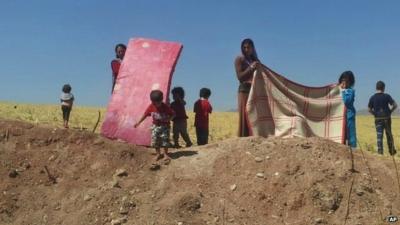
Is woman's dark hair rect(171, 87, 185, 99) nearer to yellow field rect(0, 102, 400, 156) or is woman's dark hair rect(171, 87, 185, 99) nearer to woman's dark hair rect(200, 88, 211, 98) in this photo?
woman's dark hair rect(200, 88, 211, 98)

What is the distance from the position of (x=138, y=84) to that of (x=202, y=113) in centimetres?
138

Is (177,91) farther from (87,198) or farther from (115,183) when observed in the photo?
(87,198)

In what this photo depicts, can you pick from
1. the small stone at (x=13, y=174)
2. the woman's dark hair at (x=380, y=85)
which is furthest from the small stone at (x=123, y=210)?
the woman's dark hair at (x=380, y=85)

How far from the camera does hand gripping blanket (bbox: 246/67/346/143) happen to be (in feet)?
28.7

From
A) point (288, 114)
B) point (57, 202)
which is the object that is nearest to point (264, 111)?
point (288, 114)

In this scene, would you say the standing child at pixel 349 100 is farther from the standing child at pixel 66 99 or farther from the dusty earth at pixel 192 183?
the standing child at pixel 66 99

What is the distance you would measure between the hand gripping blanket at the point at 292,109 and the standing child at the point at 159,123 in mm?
1580

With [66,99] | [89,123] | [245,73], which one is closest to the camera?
[245,73]

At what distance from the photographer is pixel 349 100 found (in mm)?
8922

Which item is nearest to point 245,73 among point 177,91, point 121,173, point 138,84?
point 177,91

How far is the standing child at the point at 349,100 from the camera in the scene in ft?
29.2

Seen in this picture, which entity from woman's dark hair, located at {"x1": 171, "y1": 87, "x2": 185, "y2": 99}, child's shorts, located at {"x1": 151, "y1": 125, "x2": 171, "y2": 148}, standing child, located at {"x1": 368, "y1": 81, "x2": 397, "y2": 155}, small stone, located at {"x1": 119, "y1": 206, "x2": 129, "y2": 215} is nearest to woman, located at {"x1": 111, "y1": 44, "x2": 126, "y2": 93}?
woman's dark hair, located at {"x1": 171, "y1": 87, "x2": 185, "y2": 99}

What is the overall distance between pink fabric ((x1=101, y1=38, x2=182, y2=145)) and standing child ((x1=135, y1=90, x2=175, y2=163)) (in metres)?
0.77

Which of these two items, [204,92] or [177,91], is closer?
[177,91]
